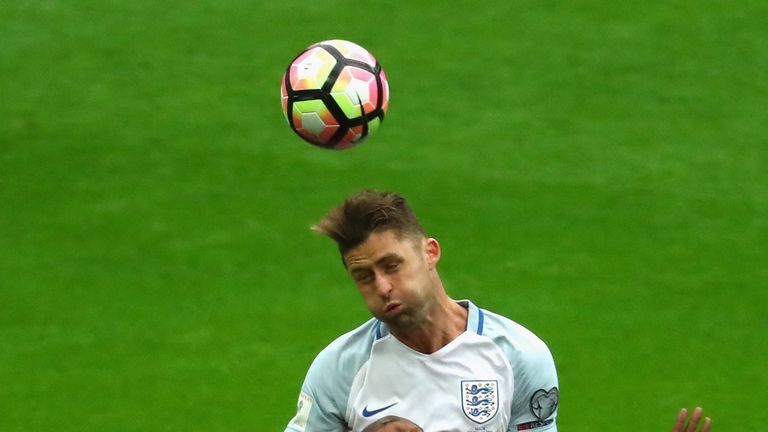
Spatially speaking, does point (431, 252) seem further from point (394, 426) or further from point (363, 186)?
point (363, 186)

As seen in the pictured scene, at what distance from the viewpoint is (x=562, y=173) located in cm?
1246

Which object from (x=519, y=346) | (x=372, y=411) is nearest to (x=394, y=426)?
(x=372, y=411)

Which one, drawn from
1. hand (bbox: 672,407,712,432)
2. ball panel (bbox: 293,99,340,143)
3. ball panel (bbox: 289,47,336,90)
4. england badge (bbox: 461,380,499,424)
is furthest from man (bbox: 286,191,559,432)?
ball panel (bbox: 289,47,336,90)

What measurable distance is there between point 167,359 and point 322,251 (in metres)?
1.89

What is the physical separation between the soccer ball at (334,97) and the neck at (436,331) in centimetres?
340

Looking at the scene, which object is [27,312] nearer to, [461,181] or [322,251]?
[322,251]

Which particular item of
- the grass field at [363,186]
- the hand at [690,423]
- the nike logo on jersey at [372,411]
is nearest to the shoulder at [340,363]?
the nike logo on jersey at [372,411]

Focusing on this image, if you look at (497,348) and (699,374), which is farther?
(699,374)

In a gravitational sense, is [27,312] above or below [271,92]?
below

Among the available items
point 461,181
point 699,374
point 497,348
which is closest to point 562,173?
point 461,181

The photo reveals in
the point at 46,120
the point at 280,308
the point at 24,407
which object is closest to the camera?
the point at 24,407

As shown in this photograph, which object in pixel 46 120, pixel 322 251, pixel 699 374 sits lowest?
pixel 699 374

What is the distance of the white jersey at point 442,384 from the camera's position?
16.6 ft

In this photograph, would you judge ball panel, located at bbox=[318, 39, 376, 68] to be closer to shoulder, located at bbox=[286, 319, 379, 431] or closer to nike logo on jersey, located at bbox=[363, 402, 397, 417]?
shoulder, located at bbox=[286, 319, 379, 431]
